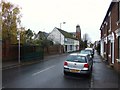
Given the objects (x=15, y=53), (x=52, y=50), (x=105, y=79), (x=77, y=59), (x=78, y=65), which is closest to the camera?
(x=105, y=79)

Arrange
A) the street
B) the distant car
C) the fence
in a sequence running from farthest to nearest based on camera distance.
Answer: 1. the fence
2. the distant car
3. the street

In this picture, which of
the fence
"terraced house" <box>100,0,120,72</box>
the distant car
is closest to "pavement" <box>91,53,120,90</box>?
the distant car

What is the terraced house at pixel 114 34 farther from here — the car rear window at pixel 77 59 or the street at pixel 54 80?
the car rear window at pixel 77 59

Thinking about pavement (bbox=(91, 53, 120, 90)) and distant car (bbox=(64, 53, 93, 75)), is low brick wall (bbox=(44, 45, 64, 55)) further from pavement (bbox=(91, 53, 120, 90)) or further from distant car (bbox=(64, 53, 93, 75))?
distant car (bbox=(64, 53, 93, 75))

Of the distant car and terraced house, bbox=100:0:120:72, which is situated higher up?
terraced house, bbox=100:0:120:72

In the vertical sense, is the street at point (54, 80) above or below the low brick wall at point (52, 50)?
below

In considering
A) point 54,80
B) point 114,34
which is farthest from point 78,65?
point 114,34

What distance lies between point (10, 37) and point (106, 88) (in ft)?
61.7

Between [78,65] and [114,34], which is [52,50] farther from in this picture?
[78,65]

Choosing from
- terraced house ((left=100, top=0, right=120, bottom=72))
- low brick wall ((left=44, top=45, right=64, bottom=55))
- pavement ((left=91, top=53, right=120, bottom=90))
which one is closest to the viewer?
pavement ((left=91, top=53, right=120, bottom=90))

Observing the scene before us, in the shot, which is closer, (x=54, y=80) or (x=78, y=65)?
(x=54, y=80)

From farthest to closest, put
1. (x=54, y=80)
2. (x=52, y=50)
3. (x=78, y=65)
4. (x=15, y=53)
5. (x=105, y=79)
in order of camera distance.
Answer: (x=52, y=50) < (x=15, y=53) < (x=78, y=65) < (x=105, y=79) < (x=54, y=80)

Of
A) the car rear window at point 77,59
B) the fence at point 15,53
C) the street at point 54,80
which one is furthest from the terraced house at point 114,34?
the fence at point 15,53

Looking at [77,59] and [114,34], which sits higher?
[114,34]
